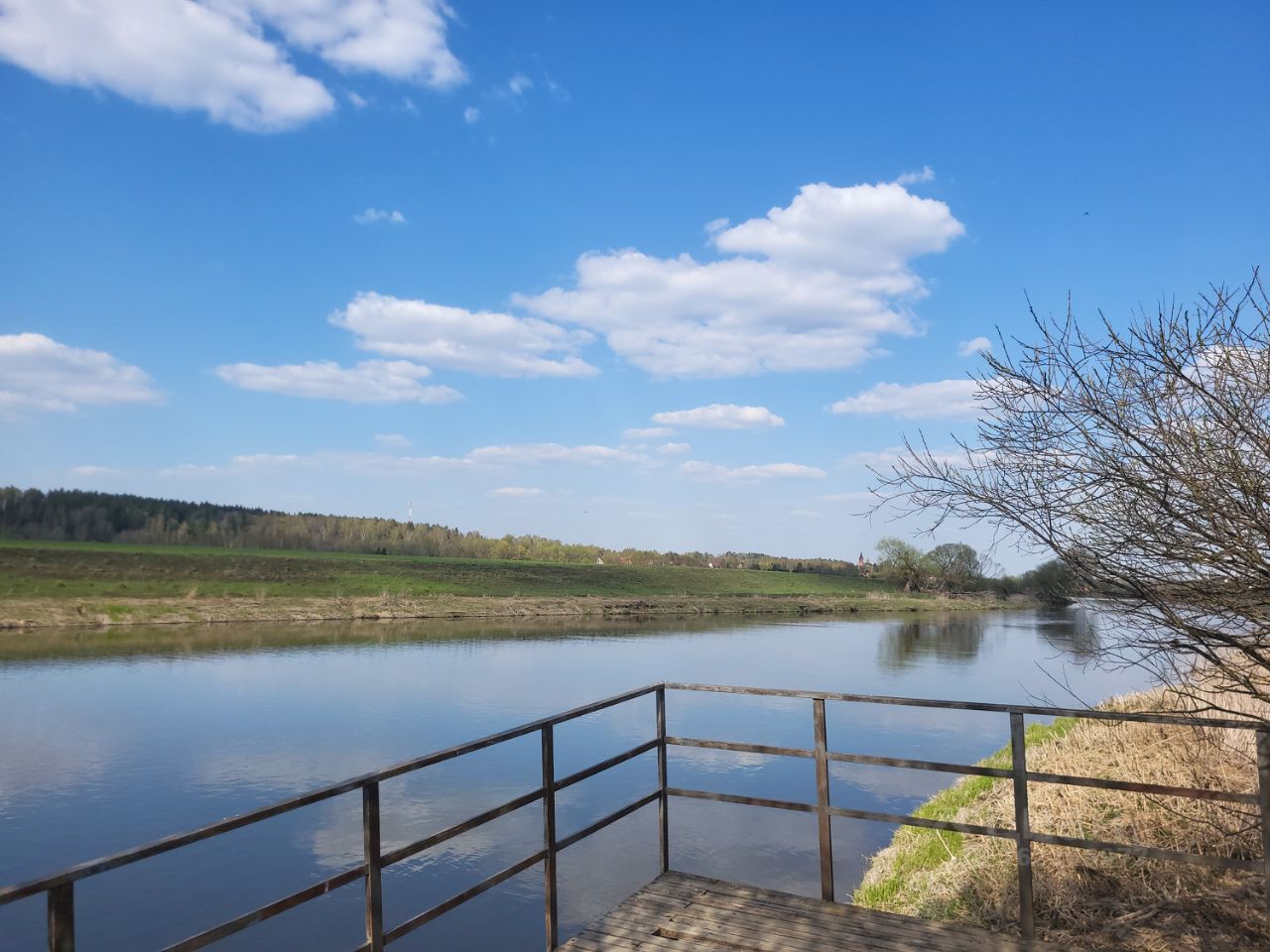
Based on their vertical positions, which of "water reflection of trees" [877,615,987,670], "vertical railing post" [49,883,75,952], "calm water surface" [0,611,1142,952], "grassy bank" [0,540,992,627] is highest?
"vertical railing post" [49,883,75,952]

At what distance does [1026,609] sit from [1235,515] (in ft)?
253

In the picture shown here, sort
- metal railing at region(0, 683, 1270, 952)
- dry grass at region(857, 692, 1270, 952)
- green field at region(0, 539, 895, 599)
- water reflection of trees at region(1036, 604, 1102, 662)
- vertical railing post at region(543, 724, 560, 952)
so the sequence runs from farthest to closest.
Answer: green field at region(0, 539, 895, 599), water reflection of trees at region(1036, 604, 1102, 662), dry grass at region(857, 692, 1270, 952), vertical railing post at region(543, 724, 560, 952), metal railing at region(0, 683, 1270, 952)

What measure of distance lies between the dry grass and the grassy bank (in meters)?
40.0

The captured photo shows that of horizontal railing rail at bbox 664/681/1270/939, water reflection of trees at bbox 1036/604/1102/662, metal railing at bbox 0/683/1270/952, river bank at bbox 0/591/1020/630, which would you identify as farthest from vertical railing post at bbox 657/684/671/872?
river bank at bbox 0/591/1020/630

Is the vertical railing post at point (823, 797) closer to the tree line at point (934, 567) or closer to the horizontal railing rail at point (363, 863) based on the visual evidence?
the horizontal railing rail at point (363, 863)

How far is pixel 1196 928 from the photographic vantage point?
5137mm

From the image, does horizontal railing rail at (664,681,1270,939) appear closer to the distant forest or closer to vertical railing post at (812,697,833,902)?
vertical railing post at (812,697,833,902)

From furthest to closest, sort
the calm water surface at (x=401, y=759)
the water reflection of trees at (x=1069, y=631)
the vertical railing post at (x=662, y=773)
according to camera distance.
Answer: the calm water surface at (x=401, y=759), the water reflection of trees at (x=1069, y=631), the vertical railing post at (x=662, y=773)

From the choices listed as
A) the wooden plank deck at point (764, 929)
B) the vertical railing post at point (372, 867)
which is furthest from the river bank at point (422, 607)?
the vertical railing post at point (372, 867)

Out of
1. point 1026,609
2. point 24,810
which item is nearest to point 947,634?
point 1026,609

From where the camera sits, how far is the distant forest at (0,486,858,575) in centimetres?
7256

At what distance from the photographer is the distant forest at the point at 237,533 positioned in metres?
72.6

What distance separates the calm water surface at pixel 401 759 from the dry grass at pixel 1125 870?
3.38 feet

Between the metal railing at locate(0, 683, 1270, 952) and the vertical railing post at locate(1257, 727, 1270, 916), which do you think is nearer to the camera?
the metal railing at locate(0, 683, 1270, 952)
